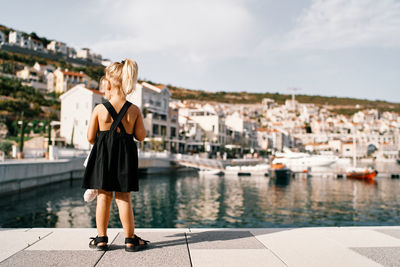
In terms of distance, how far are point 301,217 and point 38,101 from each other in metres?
67.0

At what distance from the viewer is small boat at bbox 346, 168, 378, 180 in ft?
120

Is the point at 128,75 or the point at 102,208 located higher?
the point at 128,75

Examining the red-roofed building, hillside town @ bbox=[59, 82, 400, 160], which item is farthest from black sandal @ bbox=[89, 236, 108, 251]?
the red-roofed building

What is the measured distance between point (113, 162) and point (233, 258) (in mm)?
1803

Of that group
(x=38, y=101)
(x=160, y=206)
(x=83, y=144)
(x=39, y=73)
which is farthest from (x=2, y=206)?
(x=39, y=73)

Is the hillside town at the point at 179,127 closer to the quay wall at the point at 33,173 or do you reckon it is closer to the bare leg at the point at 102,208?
the bare leg at the point at 102,208

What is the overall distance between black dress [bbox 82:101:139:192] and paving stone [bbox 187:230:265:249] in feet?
3.46

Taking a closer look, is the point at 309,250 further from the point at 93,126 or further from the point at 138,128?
the point at 93,126

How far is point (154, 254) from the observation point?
3.55 metres

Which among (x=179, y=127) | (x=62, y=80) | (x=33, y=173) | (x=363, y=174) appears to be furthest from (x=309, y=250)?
(x=62, y=80)

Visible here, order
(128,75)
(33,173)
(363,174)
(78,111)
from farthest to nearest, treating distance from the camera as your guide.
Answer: (78,111), (363,174), (33,173), (128,75)

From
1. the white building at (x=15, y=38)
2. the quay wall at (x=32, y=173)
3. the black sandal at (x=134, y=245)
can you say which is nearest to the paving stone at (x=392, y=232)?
the black sandal at (x=134, y=245)

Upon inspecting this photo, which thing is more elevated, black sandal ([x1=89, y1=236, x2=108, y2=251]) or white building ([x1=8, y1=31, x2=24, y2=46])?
white building ([x1=8, y1=31, x2=24, y2=46])

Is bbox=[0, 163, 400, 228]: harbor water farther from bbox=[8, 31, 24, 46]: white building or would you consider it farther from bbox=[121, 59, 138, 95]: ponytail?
bbox=[8, 31, 24, 46]: white building
